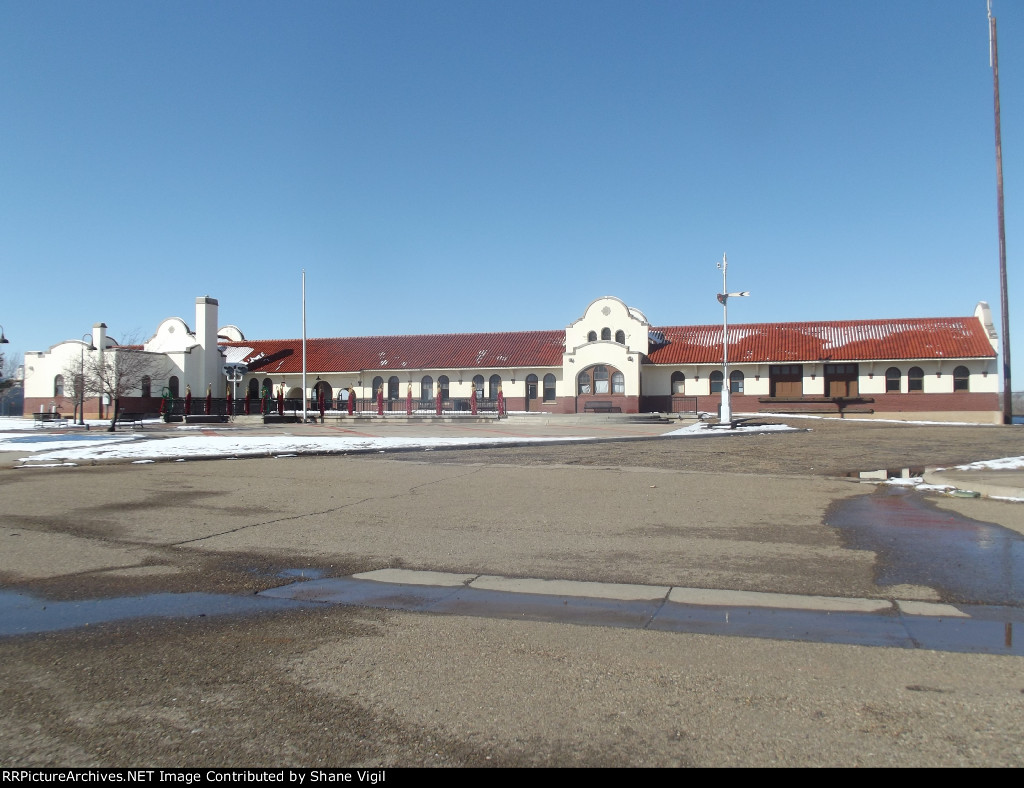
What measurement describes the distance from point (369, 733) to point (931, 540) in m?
6.73

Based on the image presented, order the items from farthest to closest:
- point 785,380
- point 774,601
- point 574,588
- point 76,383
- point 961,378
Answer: point 785,380 → point 961,378 → point 76,383 → point 574,588 → point 774,601

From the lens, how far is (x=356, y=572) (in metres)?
6.74

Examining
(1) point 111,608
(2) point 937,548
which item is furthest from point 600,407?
(1) point 111,608

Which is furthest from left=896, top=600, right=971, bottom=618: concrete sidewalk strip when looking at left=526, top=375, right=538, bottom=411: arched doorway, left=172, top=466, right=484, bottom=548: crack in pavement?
left=526, top=375, right=538, bottom=411: arched doorway

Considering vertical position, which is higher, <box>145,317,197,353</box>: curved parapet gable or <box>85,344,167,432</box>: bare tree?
<box>145,317,197,353</box>: curved parapet gable

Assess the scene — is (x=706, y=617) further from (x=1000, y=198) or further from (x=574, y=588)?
(x=1000, y=198)

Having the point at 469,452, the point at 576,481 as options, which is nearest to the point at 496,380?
the point at 469,452

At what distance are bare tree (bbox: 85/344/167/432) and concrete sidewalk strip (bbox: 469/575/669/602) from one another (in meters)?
36.2

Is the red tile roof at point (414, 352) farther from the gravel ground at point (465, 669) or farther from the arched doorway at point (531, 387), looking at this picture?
the gravel ground at point (465, 669)

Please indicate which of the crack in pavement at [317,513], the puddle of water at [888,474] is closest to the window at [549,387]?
the puddle of water at [888,474]

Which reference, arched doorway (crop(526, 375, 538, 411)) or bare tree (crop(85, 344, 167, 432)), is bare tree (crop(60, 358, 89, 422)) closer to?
bare tree (crop(85, 344, 167, 432))

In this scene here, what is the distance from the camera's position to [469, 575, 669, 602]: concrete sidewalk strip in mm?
5867

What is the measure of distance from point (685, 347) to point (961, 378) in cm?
1773

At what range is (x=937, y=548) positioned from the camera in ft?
23.9
